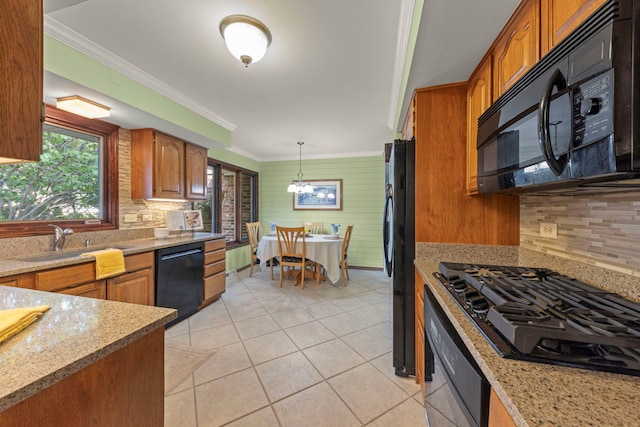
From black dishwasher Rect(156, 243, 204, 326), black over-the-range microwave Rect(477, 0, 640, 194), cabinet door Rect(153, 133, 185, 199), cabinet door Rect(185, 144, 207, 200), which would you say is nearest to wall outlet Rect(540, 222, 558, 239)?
black over-the-range microwave Rect(477, 0, 640, 194)

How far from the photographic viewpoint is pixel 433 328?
1.11 meters

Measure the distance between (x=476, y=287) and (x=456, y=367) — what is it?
44 cm

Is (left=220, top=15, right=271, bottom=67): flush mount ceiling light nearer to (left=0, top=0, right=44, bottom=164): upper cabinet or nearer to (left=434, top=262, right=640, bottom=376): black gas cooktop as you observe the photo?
(left=0, top=0, right=44, bottom=164): upper cabinet

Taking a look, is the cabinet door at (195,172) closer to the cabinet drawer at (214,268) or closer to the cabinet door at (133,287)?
the cabinet drawer at (214,268)

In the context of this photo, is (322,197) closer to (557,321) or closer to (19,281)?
(19,281)

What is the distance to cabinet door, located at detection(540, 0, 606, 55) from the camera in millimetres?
792

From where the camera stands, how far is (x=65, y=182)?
7.71 ft

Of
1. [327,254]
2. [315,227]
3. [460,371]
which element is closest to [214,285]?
[327,254]

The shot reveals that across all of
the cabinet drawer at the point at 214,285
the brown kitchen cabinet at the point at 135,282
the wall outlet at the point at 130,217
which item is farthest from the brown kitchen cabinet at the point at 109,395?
the wall outlet at the point at 130,217

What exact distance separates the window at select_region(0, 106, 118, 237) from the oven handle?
2.86 meters

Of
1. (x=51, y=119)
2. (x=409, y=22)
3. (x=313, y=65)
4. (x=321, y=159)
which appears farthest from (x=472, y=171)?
(x=321, y=159)

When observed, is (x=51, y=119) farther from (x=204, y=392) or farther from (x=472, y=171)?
(x=472, y=171)

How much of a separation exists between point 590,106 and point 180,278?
3222 millimetres

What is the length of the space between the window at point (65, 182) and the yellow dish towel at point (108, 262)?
0.63 m
